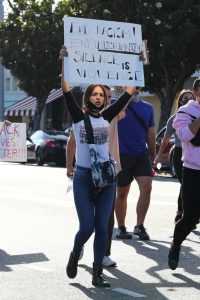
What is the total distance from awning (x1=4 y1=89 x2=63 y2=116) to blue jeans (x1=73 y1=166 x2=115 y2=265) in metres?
36.7

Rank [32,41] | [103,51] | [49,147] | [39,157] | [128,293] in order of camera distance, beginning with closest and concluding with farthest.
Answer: [128,293], [103,51], [49,147], [39,157], [32,41]

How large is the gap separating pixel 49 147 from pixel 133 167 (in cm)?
1739

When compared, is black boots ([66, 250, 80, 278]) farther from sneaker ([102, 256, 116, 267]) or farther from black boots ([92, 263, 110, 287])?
sneaker ([102, 256, 116, 267])

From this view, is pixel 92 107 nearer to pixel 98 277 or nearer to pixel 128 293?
pixel 98 277

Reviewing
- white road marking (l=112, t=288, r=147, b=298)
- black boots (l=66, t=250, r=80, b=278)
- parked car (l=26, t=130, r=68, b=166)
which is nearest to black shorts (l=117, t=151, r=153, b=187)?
black boots (l=66, t=250, r=80, b=278)

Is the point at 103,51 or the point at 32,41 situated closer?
the point at 103,51

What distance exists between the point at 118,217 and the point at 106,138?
275cm

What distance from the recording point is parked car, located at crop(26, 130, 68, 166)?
2606cm

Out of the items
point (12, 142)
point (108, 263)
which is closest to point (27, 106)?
point (12, 142)

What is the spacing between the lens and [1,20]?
36156mm

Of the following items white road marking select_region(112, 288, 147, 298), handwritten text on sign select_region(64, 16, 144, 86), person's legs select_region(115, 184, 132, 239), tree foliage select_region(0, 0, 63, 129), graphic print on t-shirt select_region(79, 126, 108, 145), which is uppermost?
tree foliage select_region(0, 0, 63, 129)

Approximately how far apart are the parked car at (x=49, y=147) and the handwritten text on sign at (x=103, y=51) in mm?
18538

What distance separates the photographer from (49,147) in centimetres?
2606

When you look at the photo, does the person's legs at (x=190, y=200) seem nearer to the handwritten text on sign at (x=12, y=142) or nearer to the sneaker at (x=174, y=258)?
the sneaker at (x=174, y=258)
